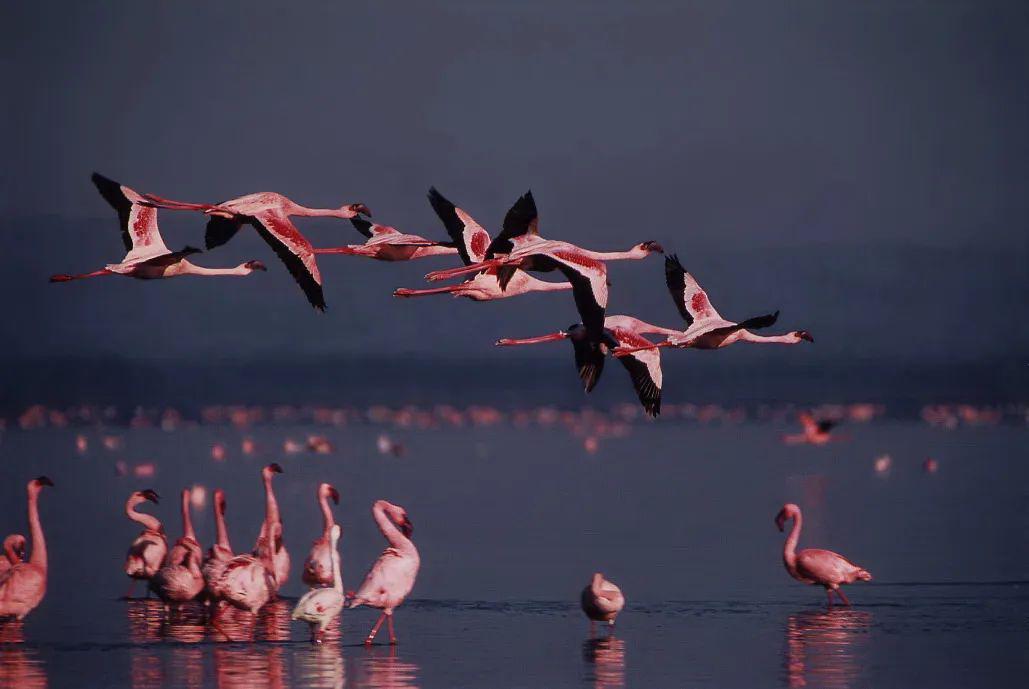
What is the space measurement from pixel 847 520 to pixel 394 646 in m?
9.83

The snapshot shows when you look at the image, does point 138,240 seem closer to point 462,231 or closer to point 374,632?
point 462,231

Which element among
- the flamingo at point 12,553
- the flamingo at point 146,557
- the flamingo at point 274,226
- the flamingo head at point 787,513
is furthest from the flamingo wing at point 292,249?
the flamingo head at point 787,513

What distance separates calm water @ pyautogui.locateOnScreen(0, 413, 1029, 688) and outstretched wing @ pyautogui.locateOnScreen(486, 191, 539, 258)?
2.73 metres

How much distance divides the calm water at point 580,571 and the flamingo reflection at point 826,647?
3 centimetres

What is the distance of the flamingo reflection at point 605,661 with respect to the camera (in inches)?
521

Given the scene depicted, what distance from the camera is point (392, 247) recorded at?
1641 cm

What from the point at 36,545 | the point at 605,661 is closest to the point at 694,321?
the point at 605,661

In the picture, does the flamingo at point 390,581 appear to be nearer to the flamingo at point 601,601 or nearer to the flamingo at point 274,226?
the flamingo at point 601,601

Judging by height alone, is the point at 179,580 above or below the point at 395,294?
below

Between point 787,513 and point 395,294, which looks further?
point 787,513

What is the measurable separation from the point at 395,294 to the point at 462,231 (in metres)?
0.89

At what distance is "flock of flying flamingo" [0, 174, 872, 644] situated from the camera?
49.1ft

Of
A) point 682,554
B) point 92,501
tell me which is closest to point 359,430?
point 92,501

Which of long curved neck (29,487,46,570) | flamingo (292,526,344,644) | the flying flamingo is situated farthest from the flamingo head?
long curved neck (29,487,46,570)
